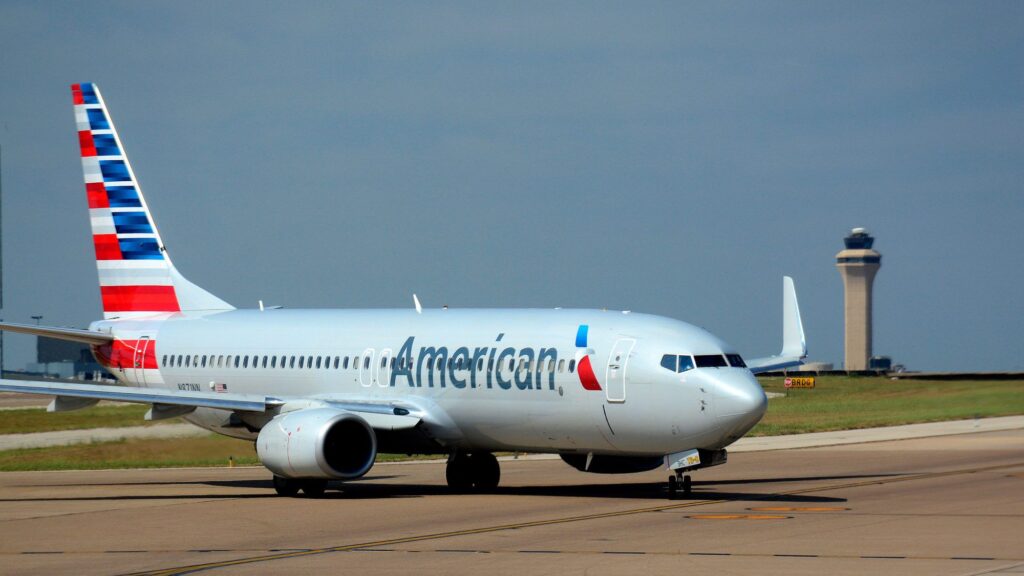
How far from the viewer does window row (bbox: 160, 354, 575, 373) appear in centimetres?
3156

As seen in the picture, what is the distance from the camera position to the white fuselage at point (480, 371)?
1147 inches

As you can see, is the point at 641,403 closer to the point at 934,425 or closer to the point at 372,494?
the point at 372,494

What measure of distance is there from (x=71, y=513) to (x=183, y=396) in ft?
14.2

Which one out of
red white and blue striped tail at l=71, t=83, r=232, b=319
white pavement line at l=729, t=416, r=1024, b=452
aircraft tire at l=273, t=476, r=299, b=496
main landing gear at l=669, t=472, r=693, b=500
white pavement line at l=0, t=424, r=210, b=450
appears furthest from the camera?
white pavement line at l=729, t=416, r=1024, b=452

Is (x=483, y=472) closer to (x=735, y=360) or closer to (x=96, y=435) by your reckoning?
(x=735, y=360)

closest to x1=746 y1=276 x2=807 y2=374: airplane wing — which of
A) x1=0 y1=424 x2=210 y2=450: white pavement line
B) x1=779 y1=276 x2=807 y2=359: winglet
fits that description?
x1=779 y1=276 x2=807 y2=359: winglet

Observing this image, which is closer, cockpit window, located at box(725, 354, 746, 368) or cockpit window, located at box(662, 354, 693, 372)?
cockpit window, located at box(662, 354, 693, 372)

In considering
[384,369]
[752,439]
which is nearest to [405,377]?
[384,369]

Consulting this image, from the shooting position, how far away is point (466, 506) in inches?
1174

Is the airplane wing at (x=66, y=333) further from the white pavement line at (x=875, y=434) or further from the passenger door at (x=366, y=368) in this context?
the white pavement line at (x=875, y=434)

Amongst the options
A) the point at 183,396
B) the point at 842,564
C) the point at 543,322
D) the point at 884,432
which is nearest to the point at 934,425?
the point at 884,432

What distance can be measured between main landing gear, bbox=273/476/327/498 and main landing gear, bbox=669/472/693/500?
7834 mm

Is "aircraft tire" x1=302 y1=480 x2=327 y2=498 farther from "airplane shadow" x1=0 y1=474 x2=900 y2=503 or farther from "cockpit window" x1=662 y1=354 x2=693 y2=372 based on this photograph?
"cockpit window" x1=662 y1=354 x2=693 y2=372

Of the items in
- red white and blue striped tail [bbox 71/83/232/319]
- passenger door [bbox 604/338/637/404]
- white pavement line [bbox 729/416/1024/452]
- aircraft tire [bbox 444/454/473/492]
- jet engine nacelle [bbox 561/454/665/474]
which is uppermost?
red white and blue striped tail [bbox 71/83/232/319]
